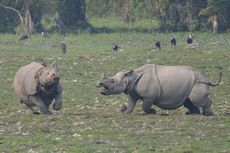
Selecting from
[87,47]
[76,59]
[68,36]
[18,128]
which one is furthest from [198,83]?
[68,36]

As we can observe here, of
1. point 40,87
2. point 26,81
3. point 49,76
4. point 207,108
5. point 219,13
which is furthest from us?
point 219,13

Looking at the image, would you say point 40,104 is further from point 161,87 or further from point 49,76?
point 161,87

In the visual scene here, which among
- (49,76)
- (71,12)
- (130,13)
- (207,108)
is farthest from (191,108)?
(71,12)

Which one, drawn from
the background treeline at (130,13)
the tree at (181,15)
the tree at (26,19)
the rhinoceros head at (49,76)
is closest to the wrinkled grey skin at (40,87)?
the rhinoceros head at (49,76)

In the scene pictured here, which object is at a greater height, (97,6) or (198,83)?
(198,83)

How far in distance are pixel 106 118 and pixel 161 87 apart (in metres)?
1.67

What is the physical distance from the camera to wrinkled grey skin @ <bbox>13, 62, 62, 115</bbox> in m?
20.5

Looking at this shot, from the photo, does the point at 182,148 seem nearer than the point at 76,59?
Yes

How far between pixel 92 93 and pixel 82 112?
12.4 feet

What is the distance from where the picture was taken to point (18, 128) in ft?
59.9

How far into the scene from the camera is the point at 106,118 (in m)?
19.9

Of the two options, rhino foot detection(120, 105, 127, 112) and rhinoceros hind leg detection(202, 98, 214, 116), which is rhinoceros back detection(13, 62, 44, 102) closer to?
rhino foot detection(120, 105, 127, 112)

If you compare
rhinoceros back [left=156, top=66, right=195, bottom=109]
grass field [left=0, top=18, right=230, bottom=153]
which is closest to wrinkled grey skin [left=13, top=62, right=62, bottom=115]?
grass field [left=0, top=18, right=230, bottom=153]

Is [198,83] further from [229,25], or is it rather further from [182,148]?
[229,25]
